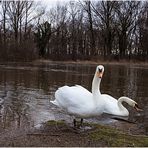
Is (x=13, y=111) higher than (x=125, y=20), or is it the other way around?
(x=125, y=20)

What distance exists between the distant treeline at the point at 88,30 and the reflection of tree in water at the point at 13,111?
62.2 meters

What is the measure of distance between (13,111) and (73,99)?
3961 millimetres

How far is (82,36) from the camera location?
282ft

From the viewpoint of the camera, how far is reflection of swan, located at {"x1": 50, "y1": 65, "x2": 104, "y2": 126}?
762cm

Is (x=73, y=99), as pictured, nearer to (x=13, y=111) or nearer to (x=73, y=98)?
(x=73, y=98)

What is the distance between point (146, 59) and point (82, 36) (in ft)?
56.8

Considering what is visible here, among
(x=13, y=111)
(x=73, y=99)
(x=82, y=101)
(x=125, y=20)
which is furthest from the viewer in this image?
(x=125, y=20)

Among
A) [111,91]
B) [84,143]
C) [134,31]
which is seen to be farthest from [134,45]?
[84,143]

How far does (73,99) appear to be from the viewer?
26.1 feet

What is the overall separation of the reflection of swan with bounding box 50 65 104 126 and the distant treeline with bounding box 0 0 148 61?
6789 cm

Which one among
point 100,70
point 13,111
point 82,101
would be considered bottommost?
point 13,111

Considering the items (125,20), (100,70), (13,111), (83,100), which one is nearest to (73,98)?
(83,100)

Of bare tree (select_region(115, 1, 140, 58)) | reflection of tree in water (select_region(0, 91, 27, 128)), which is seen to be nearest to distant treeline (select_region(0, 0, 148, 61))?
bare tree (select_region(115, 1, 140, 58))

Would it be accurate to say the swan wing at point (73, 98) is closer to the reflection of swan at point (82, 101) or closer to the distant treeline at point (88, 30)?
the reflection of swan at point (82, 101)
